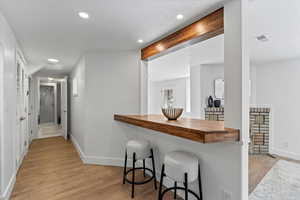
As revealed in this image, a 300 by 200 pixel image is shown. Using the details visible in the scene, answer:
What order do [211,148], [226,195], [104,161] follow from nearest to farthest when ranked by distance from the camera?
[226,195] → [211,148] → [104,161]

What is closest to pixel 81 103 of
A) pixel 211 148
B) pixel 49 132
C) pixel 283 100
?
pixel 211 148

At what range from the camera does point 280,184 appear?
2.83 meters

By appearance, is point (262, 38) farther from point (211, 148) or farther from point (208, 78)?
point (211, 148)

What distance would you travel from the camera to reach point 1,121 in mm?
2010

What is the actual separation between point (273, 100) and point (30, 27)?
535 centimetres

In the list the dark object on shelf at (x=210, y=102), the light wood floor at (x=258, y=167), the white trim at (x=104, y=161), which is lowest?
the light wood floor at (x=258, y=167)

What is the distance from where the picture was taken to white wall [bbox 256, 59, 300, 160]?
160 inches

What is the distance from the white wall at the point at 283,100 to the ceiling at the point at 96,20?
3488mm

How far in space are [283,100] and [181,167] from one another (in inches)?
156

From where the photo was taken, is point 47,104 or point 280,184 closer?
point 280,184

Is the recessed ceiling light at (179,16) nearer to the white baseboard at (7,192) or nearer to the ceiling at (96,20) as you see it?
the ceiling at (96,20)

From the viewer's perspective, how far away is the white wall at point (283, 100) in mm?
4066

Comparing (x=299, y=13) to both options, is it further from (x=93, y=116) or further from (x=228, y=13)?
(x=93, y=116)

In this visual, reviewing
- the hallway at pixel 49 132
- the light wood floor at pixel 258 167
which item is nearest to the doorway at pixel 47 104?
the hallway at pixel 49 132
